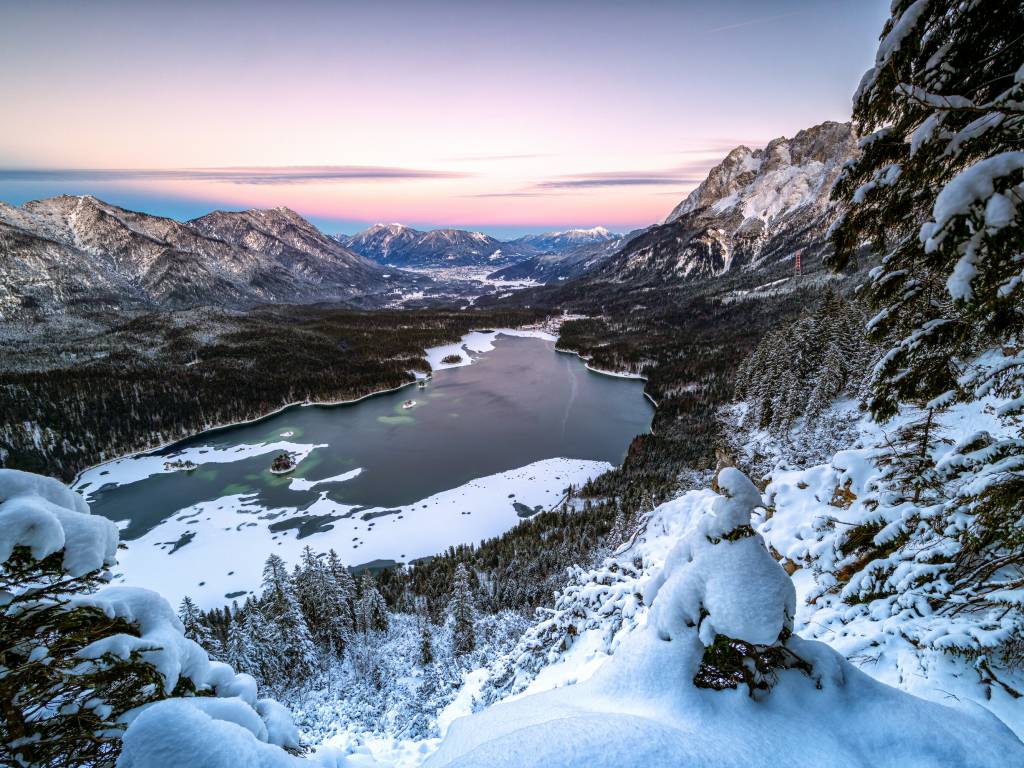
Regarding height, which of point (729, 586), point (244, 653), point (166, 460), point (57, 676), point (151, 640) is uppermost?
point (729, 586)

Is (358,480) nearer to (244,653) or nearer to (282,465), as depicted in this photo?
(282,465)

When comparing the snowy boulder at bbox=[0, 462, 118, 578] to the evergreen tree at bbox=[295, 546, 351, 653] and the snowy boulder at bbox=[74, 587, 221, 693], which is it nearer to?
the snowy boulder at bbox=[74, 587, 221, 693]

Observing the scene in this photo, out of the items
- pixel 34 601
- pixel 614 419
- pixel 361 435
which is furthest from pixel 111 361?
pixel 34 601

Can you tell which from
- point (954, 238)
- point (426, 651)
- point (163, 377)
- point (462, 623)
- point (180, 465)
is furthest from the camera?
point (163, 377)

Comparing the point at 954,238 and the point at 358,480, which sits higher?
the point at 954,238

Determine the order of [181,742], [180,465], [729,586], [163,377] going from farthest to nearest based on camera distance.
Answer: [163,377] → [180,465] → [729,586] → [181,742]

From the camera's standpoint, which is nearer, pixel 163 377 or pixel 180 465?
pixel 180 465

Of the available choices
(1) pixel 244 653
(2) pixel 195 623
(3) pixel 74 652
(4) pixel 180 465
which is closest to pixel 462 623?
(1) pixel 244 653
